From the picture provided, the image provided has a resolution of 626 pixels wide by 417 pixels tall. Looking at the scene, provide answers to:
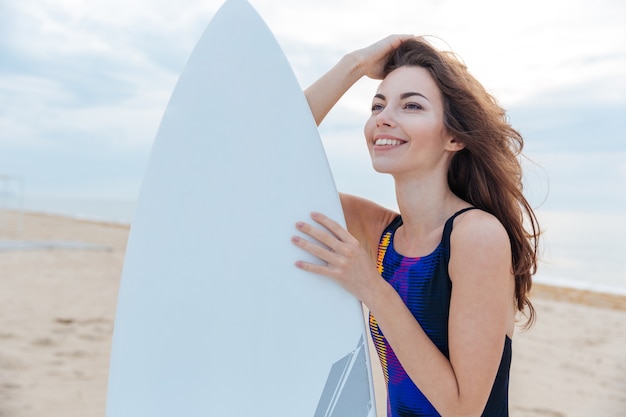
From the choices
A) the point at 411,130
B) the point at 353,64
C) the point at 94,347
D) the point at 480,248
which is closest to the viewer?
the point at 480,248

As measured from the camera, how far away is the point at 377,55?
1417 mm

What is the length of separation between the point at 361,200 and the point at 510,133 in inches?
16.1

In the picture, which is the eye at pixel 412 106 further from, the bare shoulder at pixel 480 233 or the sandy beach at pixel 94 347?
the sandy beach at pixel 94 347

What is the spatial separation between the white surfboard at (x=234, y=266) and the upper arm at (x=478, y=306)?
306 millimetres

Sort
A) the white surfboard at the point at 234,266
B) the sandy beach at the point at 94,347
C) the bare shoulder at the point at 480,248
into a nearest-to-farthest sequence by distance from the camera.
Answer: the bare shoulder at the point at 480,248 → the white surfboard at the point at 234,266 → the sandy beach at the point at 94,347

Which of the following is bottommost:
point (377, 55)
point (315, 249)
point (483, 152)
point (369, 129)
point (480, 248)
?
point (480, 248)

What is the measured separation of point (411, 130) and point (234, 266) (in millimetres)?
511

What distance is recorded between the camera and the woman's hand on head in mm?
1413

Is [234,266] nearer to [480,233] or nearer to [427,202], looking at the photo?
[427,202]

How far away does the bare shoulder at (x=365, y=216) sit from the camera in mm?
1498

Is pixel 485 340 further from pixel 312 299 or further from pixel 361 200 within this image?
pixel 361 200

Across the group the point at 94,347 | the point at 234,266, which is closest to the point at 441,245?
the point at 234,266

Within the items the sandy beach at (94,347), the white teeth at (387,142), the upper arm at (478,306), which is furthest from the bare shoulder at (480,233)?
the sandy beach at (94,347)

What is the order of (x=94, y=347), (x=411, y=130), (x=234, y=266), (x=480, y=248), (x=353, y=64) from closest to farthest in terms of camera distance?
1. (x=480, y=248)
2. (x=411, y=130)
3. (x=234, y=266)
4. (x=353, y=64)
5. (x=94, y=347)
